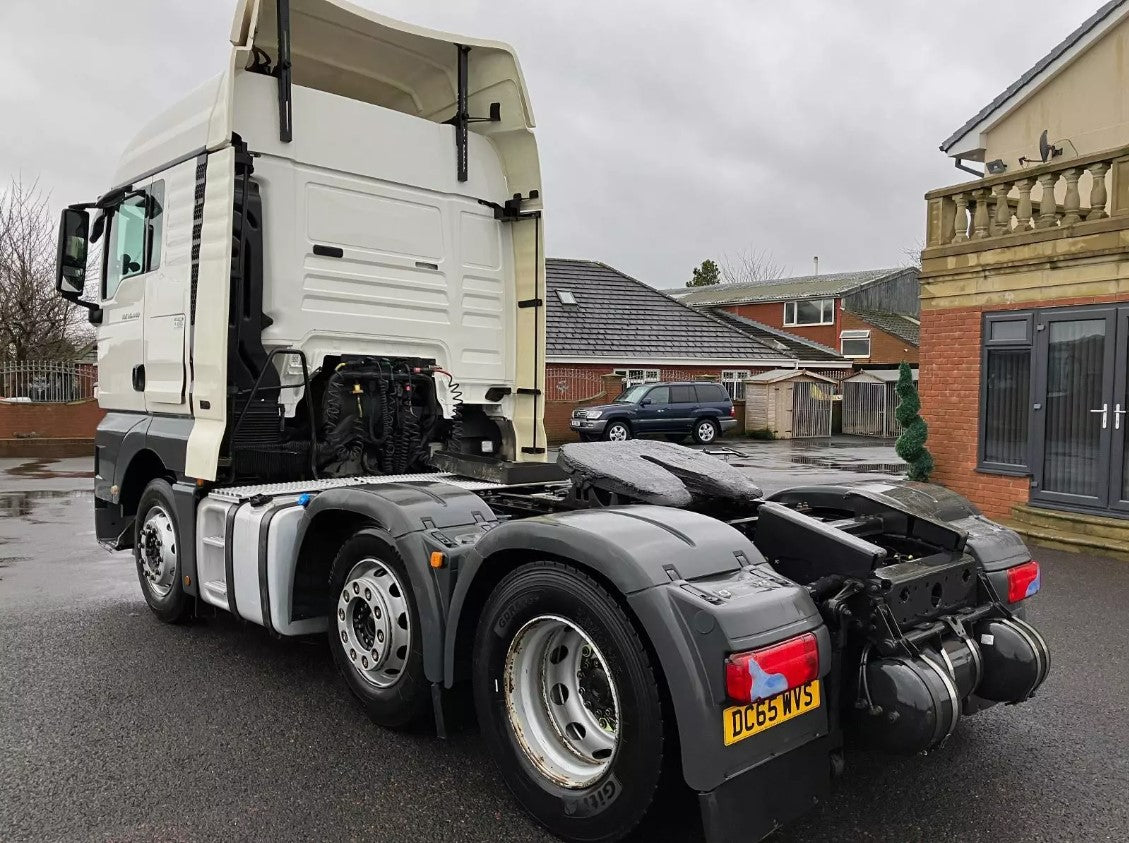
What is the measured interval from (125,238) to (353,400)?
2040 millimetres

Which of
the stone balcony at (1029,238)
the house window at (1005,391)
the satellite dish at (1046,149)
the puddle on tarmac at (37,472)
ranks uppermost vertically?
the satellite dish at (1046,149)

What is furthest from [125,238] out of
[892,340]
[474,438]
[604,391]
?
[892,340]

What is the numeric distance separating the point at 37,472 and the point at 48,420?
180 inches

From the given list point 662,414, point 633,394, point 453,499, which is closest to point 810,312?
point 633,394

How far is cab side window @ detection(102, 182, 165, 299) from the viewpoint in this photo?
18.2 feet

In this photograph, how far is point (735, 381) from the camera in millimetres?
31250

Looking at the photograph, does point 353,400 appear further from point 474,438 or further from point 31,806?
point 31,806

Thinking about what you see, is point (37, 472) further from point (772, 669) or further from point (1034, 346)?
point (772, 669)

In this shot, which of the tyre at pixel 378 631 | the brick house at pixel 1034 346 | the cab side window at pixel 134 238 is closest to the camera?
the tyre at pixel 378 631

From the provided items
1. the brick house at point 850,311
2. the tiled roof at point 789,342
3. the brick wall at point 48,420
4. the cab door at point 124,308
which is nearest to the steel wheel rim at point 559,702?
the cab door at point 124,308

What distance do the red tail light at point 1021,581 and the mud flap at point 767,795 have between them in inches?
53.1

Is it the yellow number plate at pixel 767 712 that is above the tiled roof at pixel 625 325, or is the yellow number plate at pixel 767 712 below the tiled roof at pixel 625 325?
below

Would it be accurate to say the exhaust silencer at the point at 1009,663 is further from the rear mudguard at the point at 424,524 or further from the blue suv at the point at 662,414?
the blue suv at the point at 662,414

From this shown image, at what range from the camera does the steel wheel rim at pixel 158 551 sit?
5.36 metres
